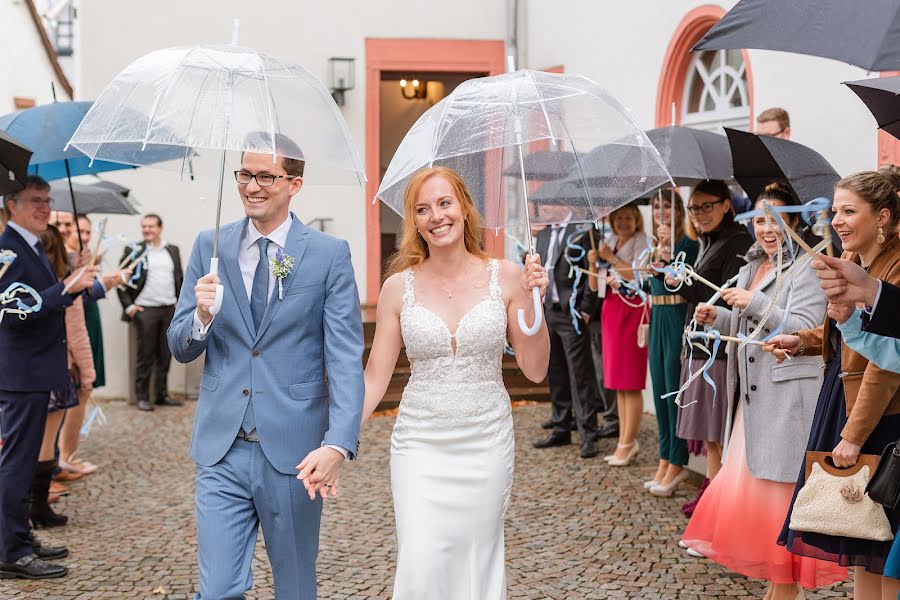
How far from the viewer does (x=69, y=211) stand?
9.12m

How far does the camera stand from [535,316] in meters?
3.98

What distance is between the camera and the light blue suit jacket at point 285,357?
369cm

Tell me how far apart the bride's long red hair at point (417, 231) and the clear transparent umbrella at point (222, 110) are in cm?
20

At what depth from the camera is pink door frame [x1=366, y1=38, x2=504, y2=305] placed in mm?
14031

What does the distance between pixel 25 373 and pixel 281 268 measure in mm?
3026

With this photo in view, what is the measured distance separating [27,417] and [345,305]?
3105mm

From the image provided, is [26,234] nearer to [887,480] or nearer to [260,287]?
[260,287]

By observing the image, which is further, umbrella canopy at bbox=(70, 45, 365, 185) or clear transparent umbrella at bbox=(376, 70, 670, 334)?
clear transparent umbrella at bbox=(376, 70, 670, 334)

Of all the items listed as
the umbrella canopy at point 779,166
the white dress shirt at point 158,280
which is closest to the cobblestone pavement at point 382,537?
the umbrella canopy at point 779,166

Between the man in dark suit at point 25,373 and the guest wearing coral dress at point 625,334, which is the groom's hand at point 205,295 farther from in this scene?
the guest wearing coral dress at point 625,334

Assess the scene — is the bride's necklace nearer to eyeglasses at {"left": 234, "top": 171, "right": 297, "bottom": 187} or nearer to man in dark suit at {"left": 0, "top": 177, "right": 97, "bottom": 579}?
eyeglasses at {"left": 234, "top": 171, "right": 297, "bottom": 187}

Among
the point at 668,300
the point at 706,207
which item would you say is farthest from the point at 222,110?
the point at 668,300

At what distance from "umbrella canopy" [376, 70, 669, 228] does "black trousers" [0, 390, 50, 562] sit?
289cm

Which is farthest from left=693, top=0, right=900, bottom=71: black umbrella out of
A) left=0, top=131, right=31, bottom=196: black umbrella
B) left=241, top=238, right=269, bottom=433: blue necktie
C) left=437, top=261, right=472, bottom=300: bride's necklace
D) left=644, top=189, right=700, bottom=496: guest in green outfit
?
left=644, top=189, right=700, bottom=496: guest in green outfit
